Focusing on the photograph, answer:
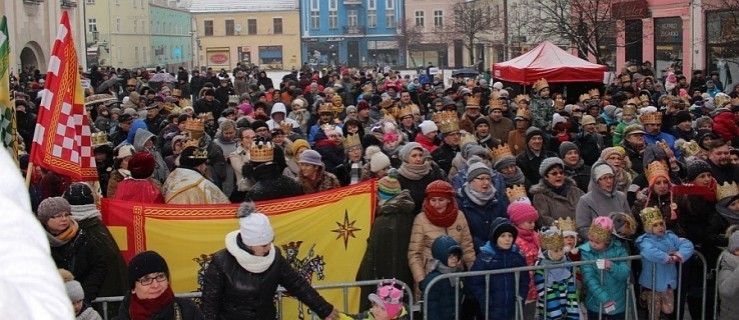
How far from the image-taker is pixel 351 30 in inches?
3462

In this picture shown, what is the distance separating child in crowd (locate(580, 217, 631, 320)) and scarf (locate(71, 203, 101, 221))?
345 cm

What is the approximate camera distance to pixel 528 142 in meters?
10.1

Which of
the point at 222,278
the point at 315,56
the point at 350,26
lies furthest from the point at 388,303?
the point at 350,26

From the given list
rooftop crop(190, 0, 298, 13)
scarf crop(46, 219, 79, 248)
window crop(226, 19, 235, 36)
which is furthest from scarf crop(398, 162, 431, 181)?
window crop(226, 19, 235, 36)

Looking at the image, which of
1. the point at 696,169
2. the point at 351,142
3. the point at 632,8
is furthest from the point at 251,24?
the point at 696,169

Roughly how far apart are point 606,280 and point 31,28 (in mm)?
32310

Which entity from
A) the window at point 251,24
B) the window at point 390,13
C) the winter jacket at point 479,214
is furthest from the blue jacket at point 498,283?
the window at point 251,24

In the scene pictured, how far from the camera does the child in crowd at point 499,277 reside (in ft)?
22.0

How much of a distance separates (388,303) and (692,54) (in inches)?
1118

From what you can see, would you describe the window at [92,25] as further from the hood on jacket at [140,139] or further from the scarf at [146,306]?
the scarf at [146,306]

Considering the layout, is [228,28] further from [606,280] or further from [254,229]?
[254,229]

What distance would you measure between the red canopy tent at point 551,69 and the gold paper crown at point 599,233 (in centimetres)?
1293

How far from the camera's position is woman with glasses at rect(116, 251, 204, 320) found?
16.8 feet

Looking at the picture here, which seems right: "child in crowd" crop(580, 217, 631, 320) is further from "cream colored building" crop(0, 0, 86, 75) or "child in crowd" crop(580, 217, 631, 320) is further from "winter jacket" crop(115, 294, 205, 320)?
"cream colored building" crop(0, 0, 86, 75)
